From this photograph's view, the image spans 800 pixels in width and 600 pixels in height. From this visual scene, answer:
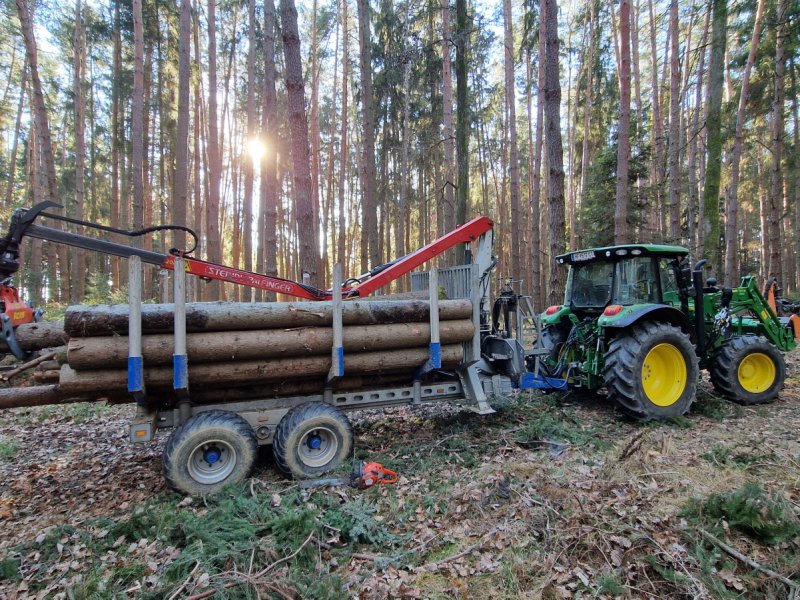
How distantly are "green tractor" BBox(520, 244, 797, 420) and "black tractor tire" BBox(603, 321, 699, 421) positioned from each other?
0.04 feet

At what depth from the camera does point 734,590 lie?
2.49m

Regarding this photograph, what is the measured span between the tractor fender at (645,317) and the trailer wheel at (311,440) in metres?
3.48

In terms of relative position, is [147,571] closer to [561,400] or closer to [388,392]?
[388,392]

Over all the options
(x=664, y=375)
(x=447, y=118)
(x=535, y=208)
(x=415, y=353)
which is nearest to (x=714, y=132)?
(x=535, y=208)

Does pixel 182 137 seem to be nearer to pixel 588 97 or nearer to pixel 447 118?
pixel 447 118

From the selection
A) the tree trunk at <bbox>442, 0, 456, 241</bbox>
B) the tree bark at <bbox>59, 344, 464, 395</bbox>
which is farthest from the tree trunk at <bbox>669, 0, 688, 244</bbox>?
the tree bark at <bbox>59, 344, 464, 395</bbox>

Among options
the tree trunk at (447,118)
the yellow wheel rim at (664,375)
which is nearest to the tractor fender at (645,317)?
the yellow wheel rim at (664,375)

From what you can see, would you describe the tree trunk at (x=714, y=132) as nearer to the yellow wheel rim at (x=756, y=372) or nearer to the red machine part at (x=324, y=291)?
the yellow wheel rim at (x=756, y=372)

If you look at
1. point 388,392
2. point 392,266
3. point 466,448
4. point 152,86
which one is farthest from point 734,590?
point 152,86

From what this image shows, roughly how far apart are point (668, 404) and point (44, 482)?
719 cm

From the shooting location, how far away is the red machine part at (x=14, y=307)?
3.97m

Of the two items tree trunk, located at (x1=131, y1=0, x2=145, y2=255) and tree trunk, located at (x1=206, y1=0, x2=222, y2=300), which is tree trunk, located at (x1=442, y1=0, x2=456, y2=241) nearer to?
tree trunk, located at (x1=206, y1=0, x2=222, y2=300)

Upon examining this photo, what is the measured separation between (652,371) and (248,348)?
16.7ft

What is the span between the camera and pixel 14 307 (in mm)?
4059
